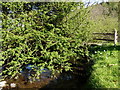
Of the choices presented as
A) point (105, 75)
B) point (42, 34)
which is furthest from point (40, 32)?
point (105, 75)

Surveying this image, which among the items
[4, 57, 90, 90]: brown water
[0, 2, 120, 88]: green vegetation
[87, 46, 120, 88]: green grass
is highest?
[0, 2, 120, 88]: green vegetation

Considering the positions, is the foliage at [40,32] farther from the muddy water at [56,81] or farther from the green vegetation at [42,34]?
the muddy water at [56,81]

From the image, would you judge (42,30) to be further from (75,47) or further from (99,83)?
(99,83)

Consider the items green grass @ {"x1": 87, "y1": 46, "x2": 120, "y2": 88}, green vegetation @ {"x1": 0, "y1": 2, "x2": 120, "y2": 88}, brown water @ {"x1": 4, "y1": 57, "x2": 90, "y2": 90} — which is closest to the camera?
green grass @ {"x1": 87, "y1": 46, "x2": 120, "y2": 88}

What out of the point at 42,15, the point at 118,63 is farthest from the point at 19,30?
the point at 118,63

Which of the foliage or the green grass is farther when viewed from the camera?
the foliage

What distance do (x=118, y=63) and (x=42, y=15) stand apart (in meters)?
3.08

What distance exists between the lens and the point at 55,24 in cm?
562

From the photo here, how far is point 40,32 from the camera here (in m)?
5.19

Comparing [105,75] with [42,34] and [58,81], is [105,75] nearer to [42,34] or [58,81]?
[58,81]

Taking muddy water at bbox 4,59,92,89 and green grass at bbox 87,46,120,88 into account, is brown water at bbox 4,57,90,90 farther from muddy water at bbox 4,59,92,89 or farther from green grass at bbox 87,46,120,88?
green grass at bbox 87,46,120,88

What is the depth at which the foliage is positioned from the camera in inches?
201

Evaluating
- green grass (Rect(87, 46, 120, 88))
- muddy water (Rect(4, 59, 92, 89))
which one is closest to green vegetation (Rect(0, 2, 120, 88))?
green grass (Rect(87, 46, 120, 88))

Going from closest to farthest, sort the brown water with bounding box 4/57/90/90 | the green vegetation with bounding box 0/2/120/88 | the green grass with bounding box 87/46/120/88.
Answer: the green grass with bounding box 87/46/120/88, the green vegetation with bounding box 0/2/120/88, the brown water with bounding box 4/57/90/90
